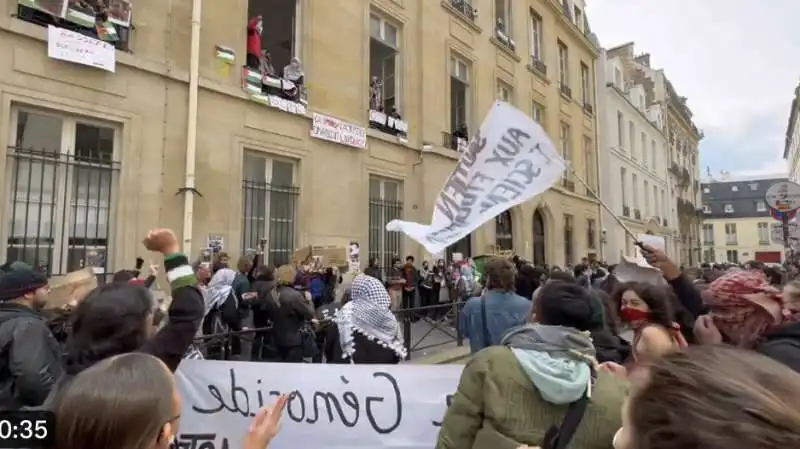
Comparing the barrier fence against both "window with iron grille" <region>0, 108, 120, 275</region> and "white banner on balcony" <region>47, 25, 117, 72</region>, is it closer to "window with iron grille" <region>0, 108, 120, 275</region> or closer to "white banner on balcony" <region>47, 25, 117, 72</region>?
"window with iron grille" <region>0, 108, 120, 275</region>

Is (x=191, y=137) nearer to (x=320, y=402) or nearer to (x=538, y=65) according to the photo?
(x=320, y=402)

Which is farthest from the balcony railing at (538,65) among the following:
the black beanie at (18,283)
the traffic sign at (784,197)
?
the black beanie at (18,283)

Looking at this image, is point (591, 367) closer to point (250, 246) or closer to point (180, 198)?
point (180, 198)

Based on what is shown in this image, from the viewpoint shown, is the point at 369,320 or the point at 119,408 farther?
the point at 369,320

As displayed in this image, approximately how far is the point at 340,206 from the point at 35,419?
1003 cm

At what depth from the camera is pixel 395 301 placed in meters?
10.2

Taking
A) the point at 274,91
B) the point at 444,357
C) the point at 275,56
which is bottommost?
the point at 444,357

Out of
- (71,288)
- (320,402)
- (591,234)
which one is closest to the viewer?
(320,402)

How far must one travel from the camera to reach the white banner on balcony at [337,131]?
1077 centimetres

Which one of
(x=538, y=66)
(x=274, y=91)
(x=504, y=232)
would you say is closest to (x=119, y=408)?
(x=274, y=91)

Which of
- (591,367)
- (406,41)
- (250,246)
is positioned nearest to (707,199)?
(406,41)

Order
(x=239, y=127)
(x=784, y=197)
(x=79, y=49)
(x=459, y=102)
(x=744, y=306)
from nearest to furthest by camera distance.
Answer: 1. (x=744, y=306)
2. (x=79, y=49)
3. (x=239, y=127)
4. (x=784, y=197)
5. (x=459, y=102)

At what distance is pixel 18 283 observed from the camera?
9.58 feet

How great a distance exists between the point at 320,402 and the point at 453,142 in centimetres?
1244
